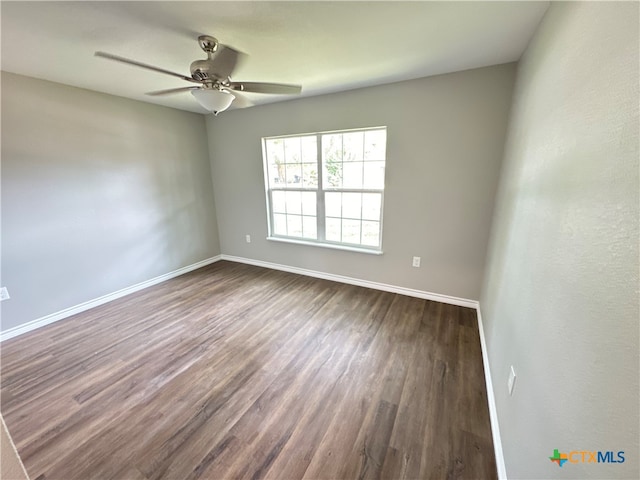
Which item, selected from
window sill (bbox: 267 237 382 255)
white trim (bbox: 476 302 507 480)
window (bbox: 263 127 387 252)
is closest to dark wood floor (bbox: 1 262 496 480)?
white trim (bbox: 476 302 507 480)

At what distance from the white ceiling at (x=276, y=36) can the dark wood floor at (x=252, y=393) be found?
2237 mm

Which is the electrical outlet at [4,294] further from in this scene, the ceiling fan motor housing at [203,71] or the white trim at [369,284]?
the ceiling fan motor housing at [203,71]

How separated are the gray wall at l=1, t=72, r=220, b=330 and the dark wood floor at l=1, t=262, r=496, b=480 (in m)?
0.46

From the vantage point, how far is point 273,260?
4.08 meters

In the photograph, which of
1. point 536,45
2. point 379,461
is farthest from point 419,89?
point 379,461

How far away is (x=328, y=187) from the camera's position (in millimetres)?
3383

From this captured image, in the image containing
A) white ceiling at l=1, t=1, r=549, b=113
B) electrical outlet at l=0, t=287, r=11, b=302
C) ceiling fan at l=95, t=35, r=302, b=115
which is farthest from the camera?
electrical outlet at l=0, t=287, r=11, b=302

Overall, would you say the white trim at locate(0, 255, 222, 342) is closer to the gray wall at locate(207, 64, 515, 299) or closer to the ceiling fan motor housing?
the gray wall at locate(207, 64, 515, 299)

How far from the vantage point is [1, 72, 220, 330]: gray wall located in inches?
93.8

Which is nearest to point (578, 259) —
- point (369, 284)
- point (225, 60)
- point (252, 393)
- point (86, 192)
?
point (252, 393)

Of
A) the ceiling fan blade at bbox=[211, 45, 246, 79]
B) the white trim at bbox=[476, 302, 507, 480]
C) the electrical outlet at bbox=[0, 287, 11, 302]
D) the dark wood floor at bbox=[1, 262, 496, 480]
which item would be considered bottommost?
the dark wood floor at bbox=[1, 262, 496, 480]

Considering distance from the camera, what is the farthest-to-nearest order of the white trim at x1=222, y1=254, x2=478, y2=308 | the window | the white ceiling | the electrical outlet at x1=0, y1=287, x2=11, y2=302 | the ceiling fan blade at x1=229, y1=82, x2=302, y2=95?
the window → the white trim at x1=222, y1=254, x2=478, y2=308 → the electrical outlet at x1=0, y1=287, x2=11, y2=302 → the ceiling fan blade at x1=229, y1=82, x2=302, y2=95 → the white ceiling

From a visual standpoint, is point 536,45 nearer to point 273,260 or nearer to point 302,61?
point 302,61

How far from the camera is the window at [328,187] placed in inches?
121
